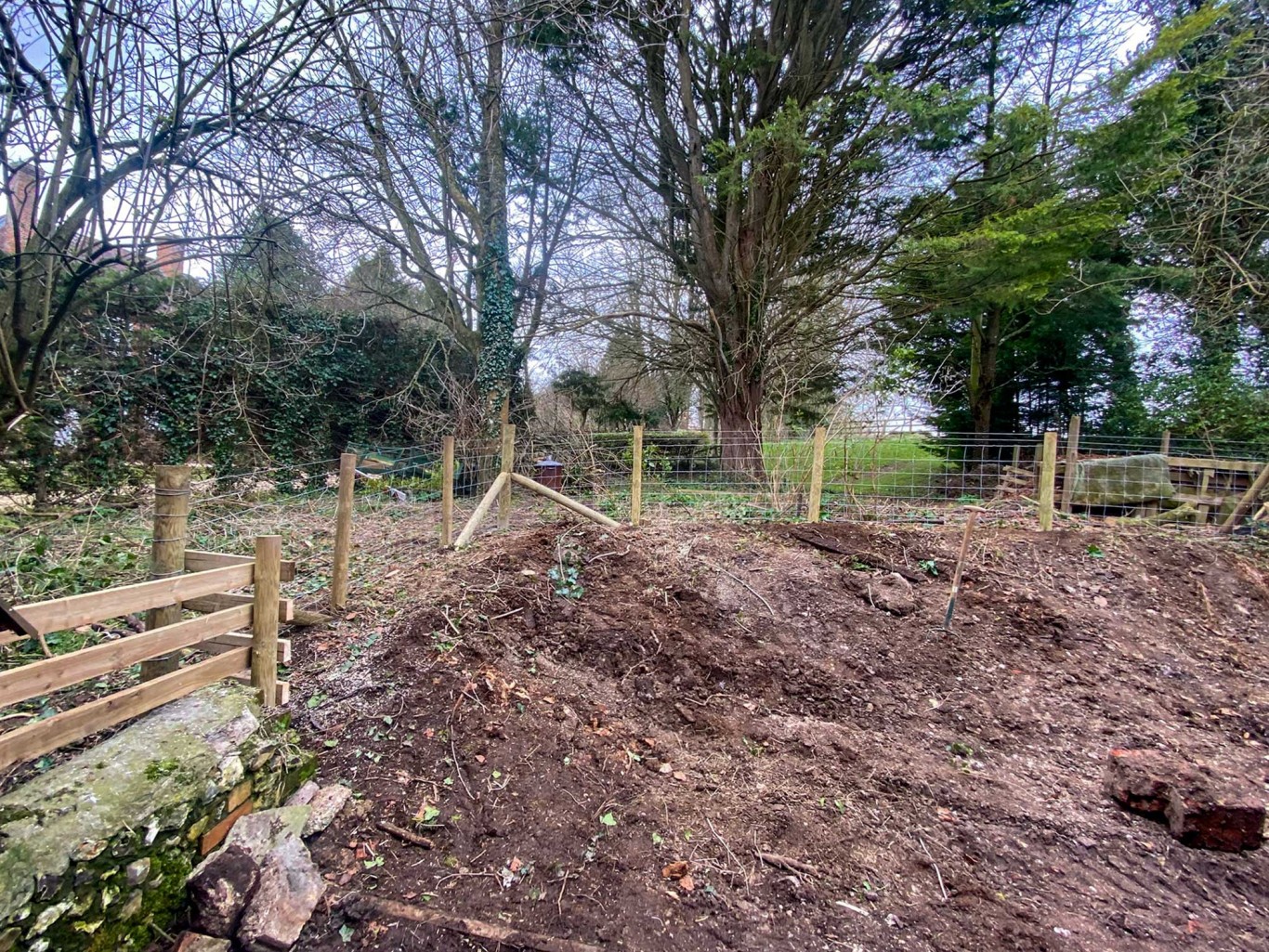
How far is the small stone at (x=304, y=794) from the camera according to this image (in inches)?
80.0

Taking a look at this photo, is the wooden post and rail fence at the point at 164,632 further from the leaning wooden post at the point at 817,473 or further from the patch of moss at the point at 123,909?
the leaning wooden post at the point at 817,473

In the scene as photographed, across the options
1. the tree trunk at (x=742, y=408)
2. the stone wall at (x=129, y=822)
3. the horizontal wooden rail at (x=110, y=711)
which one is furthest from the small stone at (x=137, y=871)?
the tree trunk at (x=742, y=408)

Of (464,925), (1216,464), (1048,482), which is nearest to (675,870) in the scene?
(464,925)

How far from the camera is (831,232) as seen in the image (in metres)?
8.73

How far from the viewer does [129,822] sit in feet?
5.13

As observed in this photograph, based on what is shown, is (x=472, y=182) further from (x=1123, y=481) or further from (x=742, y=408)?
(x=1123, y=481)

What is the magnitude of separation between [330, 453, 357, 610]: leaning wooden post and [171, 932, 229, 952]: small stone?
79.8 inches

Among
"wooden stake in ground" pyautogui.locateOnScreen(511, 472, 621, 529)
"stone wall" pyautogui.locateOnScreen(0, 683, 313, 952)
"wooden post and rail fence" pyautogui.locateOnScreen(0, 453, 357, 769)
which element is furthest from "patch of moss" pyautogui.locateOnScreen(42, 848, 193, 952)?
"wooden stake in ground" pyautogui.locateOnScreen(511, 472, 621, 529)

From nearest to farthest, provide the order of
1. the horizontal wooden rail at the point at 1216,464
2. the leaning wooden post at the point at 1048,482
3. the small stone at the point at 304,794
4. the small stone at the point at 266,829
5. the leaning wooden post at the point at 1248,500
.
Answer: the small stone at the point at 266,829
the small stone at the point at 304,794
the leaning wooden post at the point at 1048,482
the leaning wooden post at the point at 1248,500
the horizontal wooden rail at the point at 1216,464

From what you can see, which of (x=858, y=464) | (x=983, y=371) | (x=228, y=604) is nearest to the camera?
(x=228, y=604)

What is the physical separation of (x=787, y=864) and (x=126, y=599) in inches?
103

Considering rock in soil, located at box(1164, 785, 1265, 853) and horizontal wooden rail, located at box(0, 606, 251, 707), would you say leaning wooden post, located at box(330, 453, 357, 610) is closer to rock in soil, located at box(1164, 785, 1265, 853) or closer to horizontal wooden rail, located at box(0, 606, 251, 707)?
horizontal wooden rail, located at box(0, 606, 251, 707)

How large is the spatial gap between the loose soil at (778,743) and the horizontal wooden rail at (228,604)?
0.48m

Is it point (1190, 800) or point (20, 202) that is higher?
point (20, 202)
